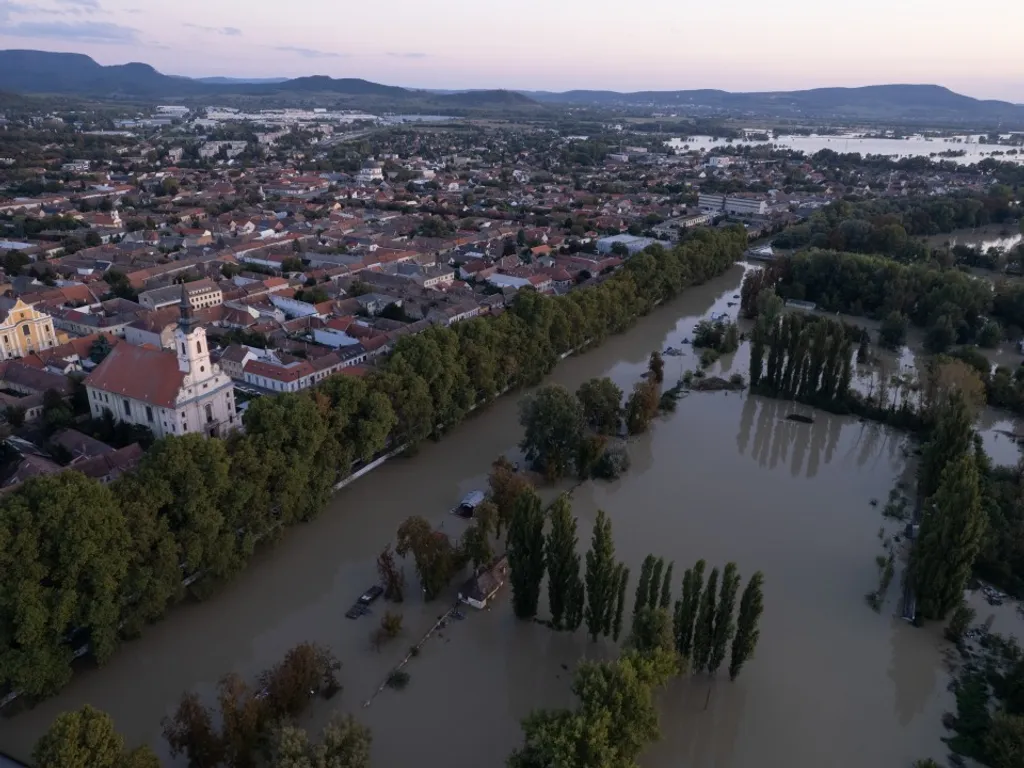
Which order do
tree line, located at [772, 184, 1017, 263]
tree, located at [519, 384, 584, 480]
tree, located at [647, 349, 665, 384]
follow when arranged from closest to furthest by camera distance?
1. tree, located at [519, 384, 584, 480]
2. tree, located at [647, 349, 665, 384]
3. tree line, located at [772, 184, 1017, 263]

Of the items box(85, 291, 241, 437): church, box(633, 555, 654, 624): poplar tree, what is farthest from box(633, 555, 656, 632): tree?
box(85, 291, 241, 437): church

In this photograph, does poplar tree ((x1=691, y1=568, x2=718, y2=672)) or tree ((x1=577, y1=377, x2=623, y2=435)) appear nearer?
poplar tree ((x1=691, y1=568, x2=718, y2=672))

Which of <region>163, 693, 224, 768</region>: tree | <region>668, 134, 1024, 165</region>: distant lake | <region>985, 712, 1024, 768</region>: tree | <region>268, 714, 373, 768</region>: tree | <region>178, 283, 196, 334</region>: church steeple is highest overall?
<region>668, 134, 1024, 165</region>: distant lake

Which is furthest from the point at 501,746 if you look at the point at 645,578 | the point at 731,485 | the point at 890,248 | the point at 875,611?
the point at 890,248

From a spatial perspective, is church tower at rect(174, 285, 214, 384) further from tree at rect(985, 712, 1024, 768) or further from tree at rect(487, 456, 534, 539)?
tree at rect(985, 712, 1024, 768)

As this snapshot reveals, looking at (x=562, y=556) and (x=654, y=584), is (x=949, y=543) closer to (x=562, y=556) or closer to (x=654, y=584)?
(x=654, y=584)

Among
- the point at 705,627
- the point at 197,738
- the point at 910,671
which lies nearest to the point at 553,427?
the point at 705,627
